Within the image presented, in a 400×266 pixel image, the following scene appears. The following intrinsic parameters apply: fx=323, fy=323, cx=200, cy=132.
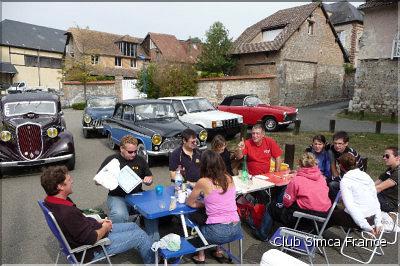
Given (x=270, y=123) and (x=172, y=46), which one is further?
(x=172, y=46)

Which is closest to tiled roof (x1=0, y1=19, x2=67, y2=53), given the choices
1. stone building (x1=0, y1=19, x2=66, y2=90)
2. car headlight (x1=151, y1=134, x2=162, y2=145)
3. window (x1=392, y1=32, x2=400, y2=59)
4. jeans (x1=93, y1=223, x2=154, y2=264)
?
stone building (x1=0, y1=19, x2=66, y2=90)

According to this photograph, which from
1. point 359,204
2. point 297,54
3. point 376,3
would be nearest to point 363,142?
point 359,204

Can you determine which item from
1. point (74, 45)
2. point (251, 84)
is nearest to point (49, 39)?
point (74, 45)

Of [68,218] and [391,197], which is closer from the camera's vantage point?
[68,218]

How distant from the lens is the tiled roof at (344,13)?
3978 centimetres

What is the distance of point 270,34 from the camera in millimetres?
27703

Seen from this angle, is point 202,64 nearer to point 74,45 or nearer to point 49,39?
point 74,45

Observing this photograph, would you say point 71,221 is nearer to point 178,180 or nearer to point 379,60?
point 178,180

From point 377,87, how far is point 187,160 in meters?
18.8

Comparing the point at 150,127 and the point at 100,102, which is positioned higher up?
the point at 100,102

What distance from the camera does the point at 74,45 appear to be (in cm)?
4525

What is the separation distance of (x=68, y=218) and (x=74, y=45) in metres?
47.0

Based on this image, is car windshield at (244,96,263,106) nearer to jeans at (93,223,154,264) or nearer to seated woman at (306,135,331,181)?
seated woman at (306,135,331,181)

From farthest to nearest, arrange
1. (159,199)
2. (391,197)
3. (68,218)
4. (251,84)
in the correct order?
1. (251,84)
2. (391,197)
3. (159,199)
4. (68,218)
